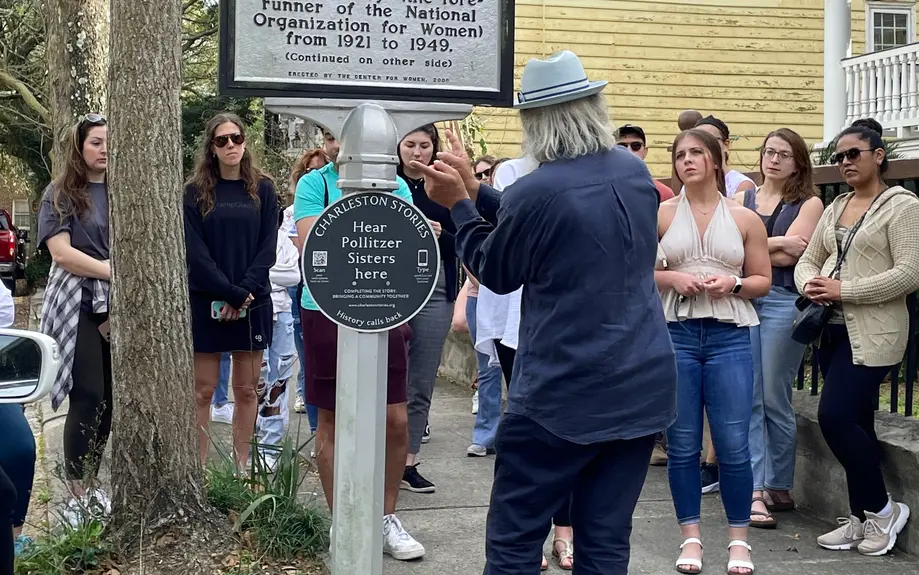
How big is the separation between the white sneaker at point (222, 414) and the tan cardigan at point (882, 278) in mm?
4741

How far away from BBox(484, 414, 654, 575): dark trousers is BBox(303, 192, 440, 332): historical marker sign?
1.69 ft

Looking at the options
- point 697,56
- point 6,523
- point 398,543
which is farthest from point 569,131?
point 697,56

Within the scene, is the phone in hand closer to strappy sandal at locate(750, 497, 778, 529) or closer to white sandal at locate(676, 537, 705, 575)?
white sandal at locate(676, 537, 705, 575)

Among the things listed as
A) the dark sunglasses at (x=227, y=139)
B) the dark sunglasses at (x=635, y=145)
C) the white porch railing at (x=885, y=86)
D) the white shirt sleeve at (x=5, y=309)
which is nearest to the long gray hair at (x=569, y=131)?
the white shirt sleeve at (x=5, y=309)

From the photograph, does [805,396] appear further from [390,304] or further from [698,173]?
[390,304]

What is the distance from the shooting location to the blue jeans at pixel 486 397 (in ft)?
23.6

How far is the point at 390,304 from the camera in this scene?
11.0 ft

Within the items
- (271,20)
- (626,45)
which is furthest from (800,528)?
(626,45)

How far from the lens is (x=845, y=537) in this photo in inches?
202

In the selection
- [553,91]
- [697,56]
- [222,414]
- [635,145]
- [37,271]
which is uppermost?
[697,56]

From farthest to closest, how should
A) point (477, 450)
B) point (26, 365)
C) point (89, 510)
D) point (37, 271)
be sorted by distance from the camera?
point (37, 271) → point (477, 450) → point (89, 510) → point (26, 365)

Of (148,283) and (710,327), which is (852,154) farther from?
(148,283)

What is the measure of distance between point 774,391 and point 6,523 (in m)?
3.88

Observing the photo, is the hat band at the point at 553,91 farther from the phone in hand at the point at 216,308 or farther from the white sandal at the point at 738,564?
the phone in hand at the point at 216,308
